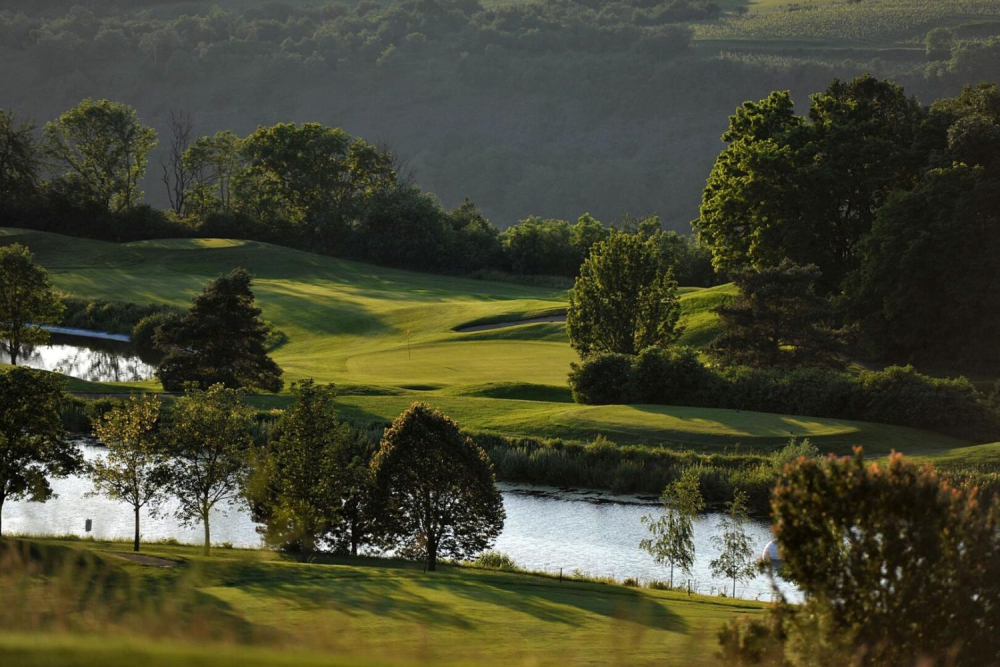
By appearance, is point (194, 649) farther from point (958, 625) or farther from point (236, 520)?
point (236, 520)

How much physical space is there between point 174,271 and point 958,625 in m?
89.1

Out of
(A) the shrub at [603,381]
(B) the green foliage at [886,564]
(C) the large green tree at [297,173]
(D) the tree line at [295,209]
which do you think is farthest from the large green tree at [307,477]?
(C) the large green tree at [297,173]

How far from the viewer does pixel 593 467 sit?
36.6 meters

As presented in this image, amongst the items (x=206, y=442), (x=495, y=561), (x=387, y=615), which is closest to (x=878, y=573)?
(x=387, y=615)

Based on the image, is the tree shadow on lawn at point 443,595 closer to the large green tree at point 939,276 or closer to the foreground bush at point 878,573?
the foreground bush at point 878,573

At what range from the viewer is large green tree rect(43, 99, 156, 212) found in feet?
387

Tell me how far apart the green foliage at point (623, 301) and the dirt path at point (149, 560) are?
31.6 metres

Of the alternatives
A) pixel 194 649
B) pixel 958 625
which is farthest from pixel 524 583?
pixel 194 649

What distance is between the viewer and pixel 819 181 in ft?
195

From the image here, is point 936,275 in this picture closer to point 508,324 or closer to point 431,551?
point 508,324

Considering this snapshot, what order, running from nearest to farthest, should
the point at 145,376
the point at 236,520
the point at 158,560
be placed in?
the point at 158,560 < the point at 236,520 < the point at 145,376

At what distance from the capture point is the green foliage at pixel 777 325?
47.3 meters

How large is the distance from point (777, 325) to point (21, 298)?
35.7m

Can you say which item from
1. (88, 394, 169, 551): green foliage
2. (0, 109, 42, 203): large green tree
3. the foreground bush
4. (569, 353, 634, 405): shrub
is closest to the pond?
(569, 353, 634, 405): shrub
